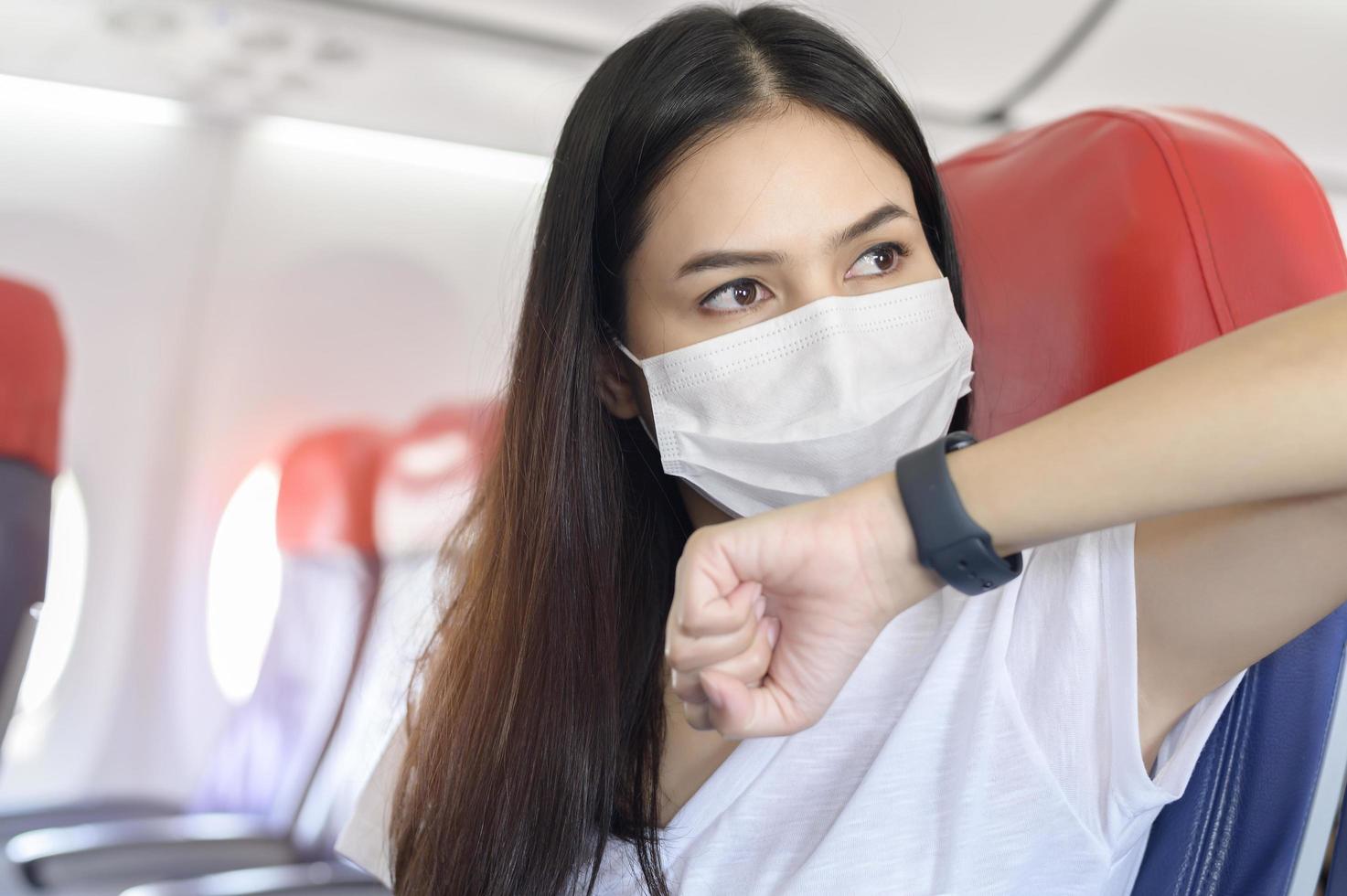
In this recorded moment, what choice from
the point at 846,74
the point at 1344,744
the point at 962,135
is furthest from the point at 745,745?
the point at 962,135

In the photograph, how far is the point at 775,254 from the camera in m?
1.02

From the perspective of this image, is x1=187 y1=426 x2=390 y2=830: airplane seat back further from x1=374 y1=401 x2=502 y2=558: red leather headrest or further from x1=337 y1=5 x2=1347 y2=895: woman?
x1=337 y1=5 x2=1347 y2=895: woman

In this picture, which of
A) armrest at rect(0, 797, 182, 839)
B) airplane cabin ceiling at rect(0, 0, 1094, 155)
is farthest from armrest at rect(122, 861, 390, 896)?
airplane cabin ceiling at rect(0, 0, 1094, 155)

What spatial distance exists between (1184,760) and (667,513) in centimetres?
63

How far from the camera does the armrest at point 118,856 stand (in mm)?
1892

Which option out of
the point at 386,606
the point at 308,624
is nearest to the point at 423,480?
the point at 386,606

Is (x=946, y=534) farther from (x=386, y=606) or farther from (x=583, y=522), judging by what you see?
(x=386, y=606)

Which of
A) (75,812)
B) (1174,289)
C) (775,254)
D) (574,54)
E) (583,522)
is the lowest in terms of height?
(75,812)

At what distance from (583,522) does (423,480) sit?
6.39 ft

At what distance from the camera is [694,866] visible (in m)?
1.01

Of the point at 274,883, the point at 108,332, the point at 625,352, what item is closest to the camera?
the point at 625,352

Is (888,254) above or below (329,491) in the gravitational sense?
above

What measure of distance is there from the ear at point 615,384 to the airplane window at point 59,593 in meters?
1.91

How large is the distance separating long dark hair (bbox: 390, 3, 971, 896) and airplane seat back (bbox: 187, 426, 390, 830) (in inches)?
71.0
